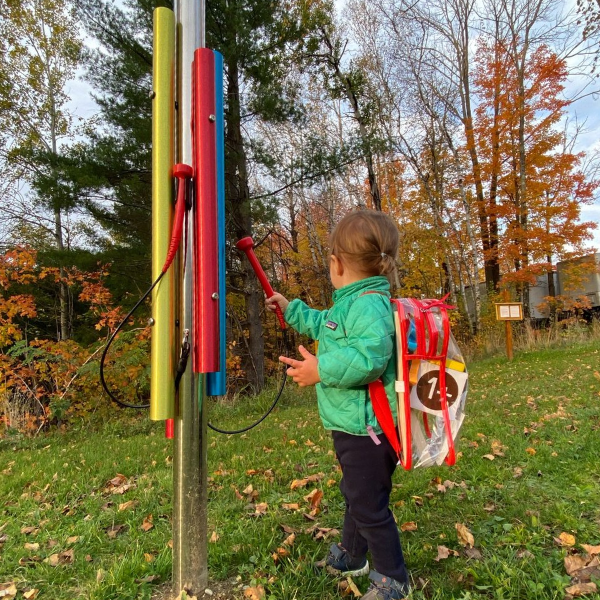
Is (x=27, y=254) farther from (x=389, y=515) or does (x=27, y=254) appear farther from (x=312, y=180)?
(x=389, y=515)

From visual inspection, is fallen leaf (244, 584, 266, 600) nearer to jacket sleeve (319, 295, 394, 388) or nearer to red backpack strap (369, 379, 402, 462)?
red backpack strap (369, 379, 402, 462)

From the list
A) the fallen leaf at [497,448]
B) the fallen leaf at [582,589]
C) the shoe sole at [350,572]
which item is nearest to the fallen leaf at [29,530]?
the shoe sole at [350,572]

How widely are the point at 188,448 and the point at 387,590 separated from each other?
0.98 m

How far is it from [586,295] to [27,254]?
18.6 meters

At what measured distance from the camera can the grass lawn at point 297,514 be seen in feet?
6.50

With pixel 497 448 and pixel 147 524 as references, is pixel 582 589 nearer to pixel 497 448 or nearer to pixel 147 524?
pixel 497 448

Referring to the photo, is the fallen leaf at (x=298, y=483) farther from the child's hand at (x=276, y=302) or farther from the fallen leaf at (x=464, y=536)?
the child's hand at (x=276, y=302)

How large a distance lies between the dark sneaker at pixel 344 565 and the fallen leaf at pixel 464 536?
1.86 ft

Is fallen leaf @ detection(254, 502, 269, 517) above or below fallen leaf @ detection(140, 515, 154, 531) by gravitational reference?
above

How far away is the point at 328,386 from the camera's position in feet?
6.15

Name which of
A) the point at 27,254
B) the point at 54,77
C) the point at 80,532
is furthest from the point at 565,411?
the point at 54,77

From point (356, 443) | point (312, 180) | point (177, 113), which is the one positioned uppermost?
point (312, 180)

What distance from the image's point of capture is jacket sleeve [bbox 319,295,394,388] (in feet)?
5.48

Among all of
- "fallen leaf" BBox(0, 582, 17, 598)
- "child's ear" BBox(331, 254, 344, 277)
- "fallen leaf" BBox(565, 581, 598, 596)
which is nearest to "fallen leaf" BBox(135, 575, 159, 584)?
"fallen leaf" BBox(0, 582, 17, 598)
